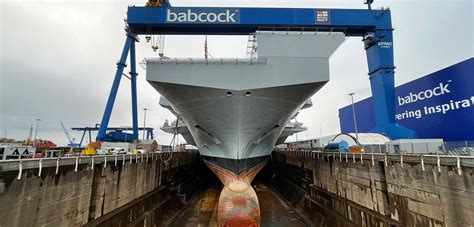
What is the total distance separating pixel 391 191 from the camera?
652cm

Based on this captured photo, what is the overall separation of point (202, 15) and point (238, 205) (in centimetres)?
1343

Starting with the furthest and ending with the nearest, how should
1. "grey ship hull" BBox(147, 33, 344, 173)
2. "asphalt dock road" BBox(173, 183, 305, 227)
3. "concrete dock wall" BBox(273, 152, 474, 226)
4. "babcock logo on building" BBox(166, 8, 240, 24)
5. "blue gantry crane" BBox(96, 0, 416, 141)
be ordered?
"blue gantry crane" BBox(96, 0, 416, 141) < "babcock logo on building" BBox(166, 8, 240, 24) < "asphalt dock road" BBox(173, 183, 305, 227) < "grey ship hull" BBox(147, 33, 344, 173) < "concrete dock wall" BBox(273, 152, 474, 226)

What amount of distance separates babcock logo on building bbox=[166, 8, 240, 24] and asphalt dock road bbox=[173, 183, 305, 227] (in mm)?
12907

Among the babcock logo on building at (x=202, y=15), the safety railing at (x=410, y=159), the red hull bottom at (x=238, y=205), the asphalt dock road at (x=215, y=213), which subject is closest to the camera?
the safety railing at (x=410, y=159)

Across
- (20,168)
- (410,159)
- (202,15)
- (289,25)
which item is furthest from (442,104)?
(20,168)

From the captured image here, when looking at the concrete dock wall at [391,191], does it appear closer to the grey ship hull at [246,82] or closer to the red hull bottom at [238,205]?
the red hull bottom at [238,205]

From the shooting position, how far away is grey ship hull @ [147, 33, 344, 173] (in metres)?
8.50

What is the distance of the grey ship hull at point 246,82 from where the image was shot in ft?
27.9

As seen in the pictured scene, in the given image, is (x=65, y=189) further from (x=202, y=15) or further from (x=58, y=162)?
(x=202, y=15)

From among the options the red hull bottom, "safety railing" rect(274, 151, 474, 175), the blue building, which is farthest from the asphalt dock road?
the blue building

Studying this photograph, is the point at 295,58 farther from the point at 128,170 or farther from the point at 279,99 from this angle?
the point at 128,170

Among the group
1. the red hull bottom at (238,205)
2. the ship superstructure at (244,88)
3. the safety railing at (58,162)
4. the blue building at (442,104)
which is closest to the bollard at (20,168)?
the safety railing at (58,162)

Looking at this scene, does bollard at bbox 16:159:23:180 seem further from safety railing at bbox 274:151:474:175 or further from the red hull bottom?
safety railing at bbox 274:151:474:175

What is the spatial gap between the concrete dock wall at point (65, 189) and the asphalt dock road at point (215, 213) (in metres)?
4.02
